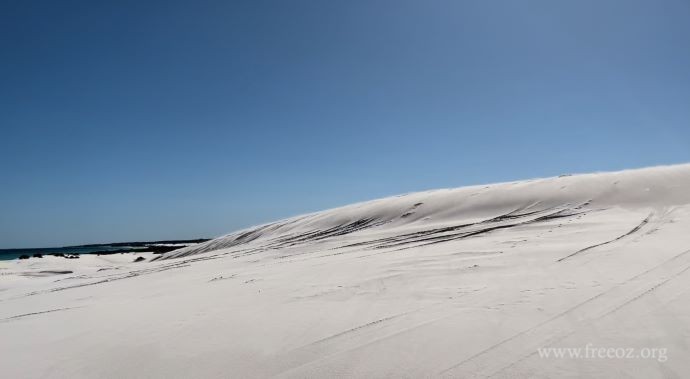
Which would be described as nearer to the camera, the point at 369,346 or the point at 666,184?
the point at 369,346

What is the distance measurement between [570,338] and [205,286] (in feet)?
13.2

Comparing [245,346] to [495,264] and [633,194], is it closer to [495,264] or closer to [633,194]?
[495,264]

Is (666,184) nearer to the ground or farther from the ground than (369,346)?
farther from the ground

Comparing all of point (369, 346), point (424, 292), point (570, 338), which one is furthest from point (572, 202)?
point (369, 346)

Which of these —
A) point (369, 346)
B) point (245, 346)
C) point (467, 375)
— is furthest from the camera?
point (245, 346)

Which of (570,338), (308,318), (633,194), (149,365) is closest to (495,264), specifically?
(570,338)

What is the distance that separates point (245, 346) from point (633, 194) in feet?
30.6

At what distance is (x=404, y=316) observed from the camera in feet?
9.16

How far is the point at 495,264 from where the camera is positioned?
4.12 metres

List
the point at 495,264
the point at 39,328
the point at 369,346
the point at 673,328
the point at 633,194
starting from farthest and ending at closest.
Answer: the point at 633,194
the point at 495,264
the point at 39,328
the point at 369,346
the point at 673,328

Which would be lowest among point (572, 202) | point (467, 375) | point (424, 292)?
point (467, 375)

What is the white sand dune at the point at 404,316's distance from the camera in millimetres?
2158

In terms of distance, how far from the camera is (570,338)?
2238 mm

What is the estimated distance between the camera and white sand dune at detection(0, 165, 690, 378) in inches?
85.0
